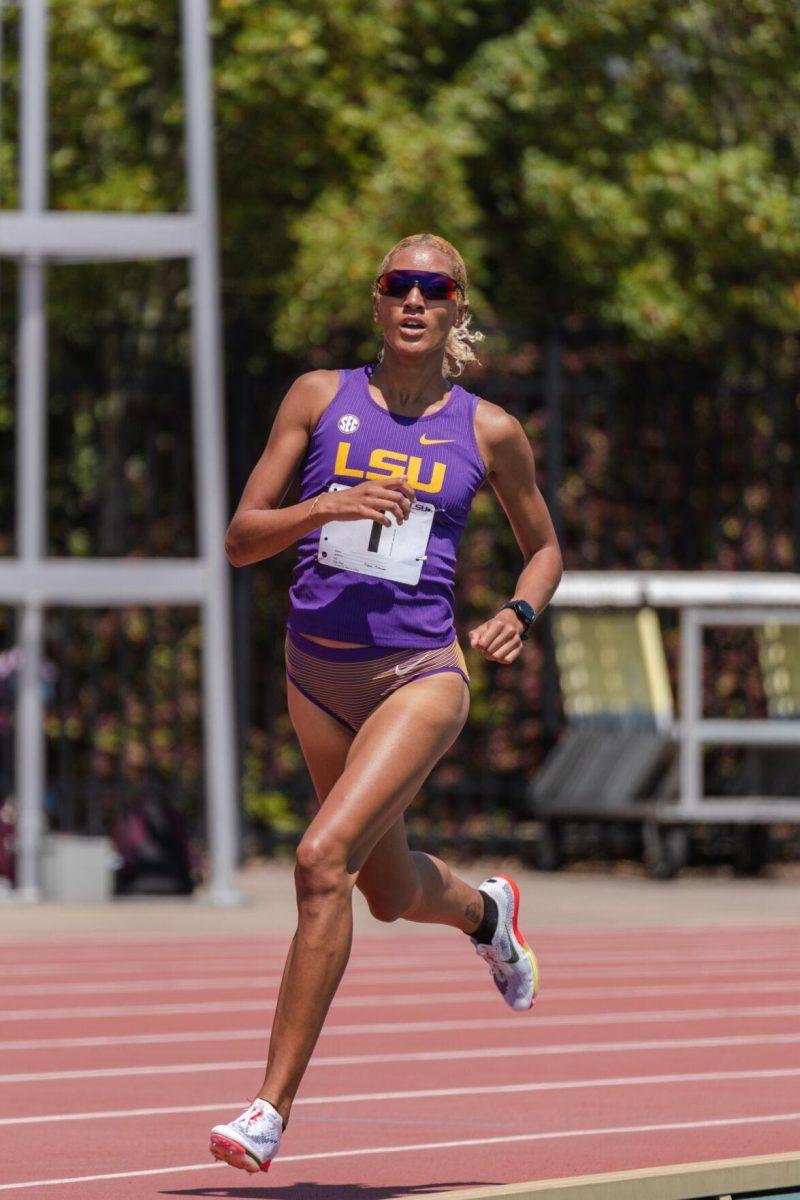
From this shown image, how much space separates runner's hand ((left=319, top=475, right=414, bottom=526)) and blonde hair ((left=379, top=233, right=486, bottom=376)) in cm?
59

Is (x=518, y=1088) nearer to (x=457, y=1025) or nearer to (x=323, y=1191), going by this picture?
(x=457, y=1025)

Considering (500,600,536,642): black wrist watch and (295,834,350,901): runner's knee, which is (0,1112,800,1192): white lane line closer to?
(295,834,350,901): runner's knee

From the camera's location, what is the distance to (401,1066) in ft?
28.8

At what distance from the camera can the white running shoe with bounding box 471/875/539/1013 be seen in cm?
689

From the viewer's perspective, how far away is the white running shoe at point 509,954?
6.89m

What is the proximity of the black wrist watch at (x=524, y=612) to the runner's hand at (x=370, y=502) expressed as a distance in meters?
0.48

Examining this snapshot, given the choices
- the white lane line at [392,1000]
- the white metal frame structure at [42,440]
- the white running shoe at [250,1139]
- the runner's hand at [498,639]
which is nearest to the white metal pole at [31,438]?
the white metal frame structure at [42,440]

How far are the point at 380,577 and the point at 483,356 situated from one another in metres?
13.5

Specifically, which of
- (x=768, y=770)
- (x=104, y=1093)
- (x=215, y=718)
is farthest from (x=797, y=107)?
(x=104, y=1093)

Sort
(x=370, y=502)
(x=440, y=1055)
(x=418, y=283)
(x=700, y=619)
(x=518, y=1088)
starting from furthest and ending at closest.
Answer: (x=700, y=619) → (x=440, y=1055) → (x=518, y=1088) → (x=418, y=283) → (x=370, y=502)

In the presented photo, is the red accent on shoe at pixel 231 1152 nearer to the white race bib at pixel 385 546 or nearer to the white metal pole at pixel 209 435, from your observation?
the white race bib at pixel 385 546

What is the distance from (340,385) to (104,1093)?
9.07ft

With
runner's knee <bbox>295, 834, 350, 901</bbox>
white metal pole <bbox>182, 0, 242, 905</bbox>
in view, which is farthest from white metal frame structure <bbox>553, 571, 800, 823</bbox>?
runner's knee <bbox>295, 834, 350, 901</bbox>

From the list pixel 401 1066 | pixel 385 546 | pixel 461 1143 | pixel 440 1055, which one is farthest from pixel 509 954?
pixel 440 1055
